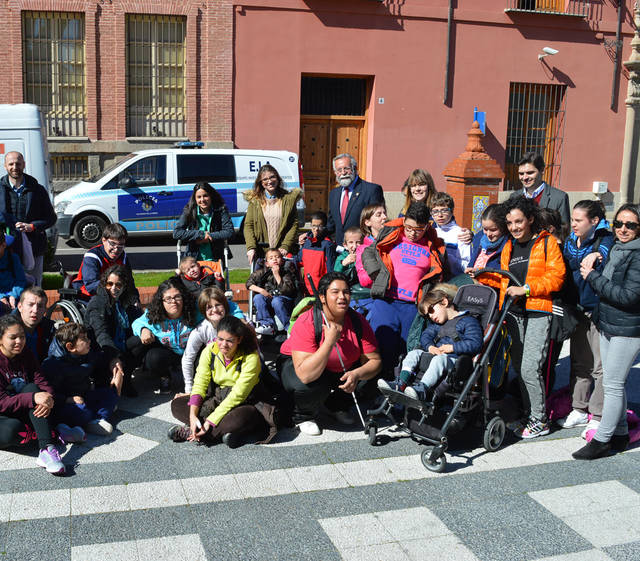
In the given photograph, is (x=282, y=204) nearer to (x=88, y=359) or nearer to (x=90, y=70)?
(x=88, y=359)

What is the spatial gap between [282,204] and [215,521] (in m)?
4.22

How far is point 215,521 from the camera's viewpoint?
4730mm

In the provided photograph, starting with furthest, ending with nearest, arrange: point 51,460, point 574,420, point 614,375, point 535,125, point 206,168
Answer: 1. point 535,125
2. point 206,168
3. point 574,420
4. point 614,375
5. point 51,460

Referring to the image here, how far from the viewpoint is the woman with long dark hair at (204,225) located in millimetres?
8219

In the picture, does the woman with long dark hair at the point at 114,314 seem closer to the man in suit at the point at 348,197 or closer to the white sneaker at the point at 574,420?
the man in suit at the point at 348,197

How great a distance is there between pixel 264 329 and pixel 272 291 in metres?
0.44

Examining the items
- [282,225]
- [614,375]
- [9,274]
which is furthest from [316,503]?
[282,225]

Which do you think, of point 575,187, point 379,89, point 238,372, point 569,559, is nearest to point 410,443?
point 238,372

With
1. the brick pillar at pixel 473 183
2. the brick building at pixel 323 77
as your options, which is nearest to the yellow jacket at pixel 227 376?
the brick pillar at pixel 473 183

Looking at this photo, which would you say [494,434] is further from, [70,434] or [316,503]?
[70,434]

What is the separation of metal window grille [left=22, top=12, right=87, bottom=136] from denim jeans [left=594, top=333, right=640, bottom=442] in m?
15.4

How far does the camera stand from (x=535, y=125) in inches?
825

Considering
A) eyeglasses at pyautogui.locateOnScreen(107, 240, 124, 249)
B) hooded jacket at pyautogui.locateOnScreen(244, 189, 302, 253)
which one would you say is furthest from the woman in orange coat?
eyeglasses at pyautogui.locateOnScreen(107, 240, 124, 249)

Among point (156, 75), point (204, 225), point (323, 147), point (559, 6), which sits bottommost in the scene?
point (204, 225)
